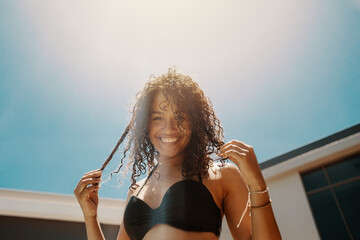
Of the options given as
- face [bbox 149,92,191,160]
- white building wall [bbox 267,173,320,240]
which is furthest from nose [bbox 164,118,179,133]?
white building wall [bbox 267,173,320,240]

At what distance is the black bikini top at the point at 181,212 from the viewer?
1.42 meters

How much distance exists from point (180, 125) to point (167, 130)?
0.08m

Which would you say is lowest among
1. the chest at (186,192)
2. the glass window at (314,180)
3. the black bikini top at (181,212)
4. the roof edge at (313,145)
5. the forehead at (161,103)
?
the black bikini top at (181,212)

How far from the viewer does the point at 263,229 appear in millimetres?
1179

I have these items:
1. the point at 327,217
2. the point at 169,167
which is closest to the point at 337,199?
the point at 327,217

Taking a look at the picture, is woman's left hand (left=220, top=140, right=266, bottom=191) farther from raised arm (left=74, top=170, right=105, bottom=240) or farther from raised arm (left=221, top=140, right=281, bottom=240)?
raised arm (left=74, top=170, right=105, bottom=240)

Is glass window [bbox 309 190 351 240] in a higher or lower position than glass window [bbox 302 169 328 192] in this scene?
lower

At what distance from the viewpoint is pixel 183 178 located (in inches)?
64.1

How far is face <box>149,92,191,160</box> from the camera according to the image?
1665 millimetres

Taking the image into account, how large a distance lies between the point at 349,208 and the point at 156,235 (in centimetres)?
684

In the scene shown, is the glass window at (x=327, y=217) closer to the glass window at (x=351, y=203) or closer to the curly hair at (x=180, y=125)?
the glass window at (x=351, y=203)

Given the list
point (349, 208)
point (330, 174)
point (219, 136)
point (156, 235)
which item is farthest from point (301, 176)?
point (156, 235)

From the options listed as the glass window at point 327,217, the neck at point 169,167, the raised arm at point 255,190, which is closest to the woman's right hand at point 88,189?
the neck at point 169,167

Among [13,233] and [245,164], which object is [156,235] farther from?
[13,233]
